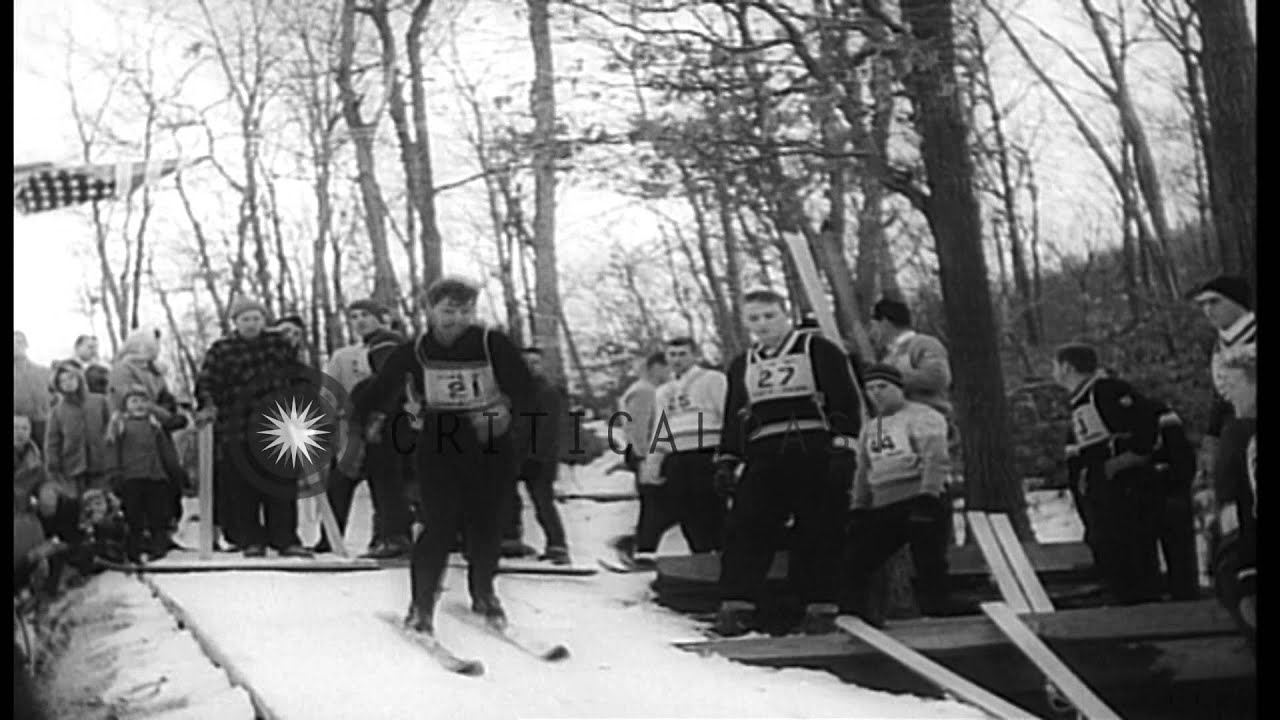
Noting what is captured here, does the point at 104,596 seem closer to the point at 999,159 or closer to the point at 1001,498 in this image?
the point at 1001,498

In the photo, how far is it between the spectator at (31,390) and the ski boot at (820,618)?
6.84 feet

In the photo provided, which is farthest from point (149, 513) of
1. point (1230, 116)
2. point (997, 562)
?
point (1230, 116)

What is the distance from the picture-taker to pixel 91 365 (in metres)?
3.90

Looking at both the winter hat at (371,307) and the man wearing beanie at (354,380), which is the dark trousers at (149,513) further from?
the winter hat at (371,307)

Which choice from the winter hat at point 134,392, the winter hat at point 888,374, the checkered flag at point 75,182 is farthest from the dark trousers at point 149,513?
the winter hat at point 888,374

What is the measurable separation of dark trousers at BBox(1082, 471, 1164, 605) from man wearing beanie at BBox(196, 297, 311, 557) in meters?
2.06

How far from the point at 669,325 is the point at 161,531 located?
1.48 m

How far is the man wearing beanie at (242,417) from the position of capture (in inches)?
151

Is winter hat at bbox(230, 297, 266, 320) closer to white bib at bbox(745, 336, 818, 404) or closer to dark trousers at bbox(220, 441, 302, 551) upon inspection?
dark trousers at bbox(220, 441, 302, 551)

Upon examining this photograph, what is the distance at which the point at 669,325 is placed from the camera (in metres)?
3.72

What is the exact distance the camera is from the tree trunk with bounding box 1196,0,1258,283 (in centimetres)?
367

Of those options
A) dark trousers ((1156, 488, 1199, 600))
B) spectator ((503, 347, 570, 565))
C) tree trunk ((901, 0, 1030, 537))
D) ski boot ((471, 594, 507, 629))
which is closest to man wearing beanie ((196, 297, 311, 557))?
ski boot ((471, 594, 507, 629))

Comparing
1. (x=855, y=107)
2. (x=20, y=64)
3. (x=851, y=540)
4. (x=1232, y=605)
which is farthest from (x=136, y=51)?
(x=1232, y=605)

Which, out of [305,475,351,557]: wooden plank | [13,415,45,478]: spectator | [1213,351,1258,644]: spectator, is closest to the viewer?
[1213,351,1258,644]: spectator
